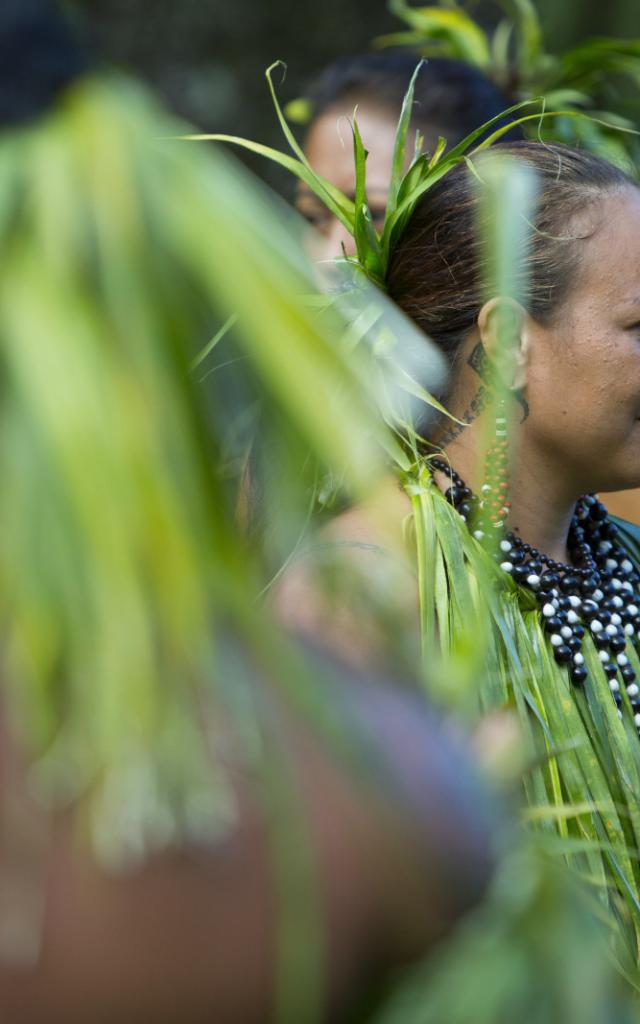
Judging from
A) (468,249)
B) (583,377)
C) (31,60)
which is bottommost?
(31,60)

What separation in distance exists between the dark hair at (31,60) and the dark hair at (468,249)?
3.98ft

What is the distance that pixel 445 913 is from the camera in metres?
0.74

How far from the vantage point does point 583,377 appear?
193 centimetres

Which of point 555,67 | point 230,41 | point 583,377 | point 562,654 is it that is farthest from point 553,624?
point 230,41

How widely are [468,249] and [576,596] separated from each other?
525 mm

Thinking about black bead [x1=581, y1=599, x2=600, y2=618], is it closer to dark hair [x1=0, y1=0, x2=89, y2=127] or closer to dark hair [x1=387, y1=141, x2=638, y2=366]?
dark hair [x1=387, y1=141, x2=638, y2=366]

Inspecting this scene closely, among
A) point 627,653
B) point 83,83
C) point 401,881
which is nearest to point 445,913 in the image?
point 401,881

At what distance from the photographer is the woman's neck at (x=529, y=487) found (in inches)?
76.7

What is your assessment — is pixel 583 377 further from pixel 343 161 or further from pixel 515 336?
pixel 343 161

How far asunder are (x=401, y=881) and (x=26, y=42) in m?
0.51

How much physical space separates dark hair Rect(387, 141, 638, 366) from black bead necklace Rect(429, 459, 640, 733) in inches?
8.9

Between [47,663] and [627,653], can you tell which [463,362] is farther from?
[47,663]

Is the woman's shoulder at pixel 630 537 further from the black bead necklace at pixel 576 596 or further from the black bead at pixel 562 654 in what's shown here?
the black bead at pixel 562 654

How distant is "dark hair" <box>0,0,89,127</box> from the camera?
2.51ft
